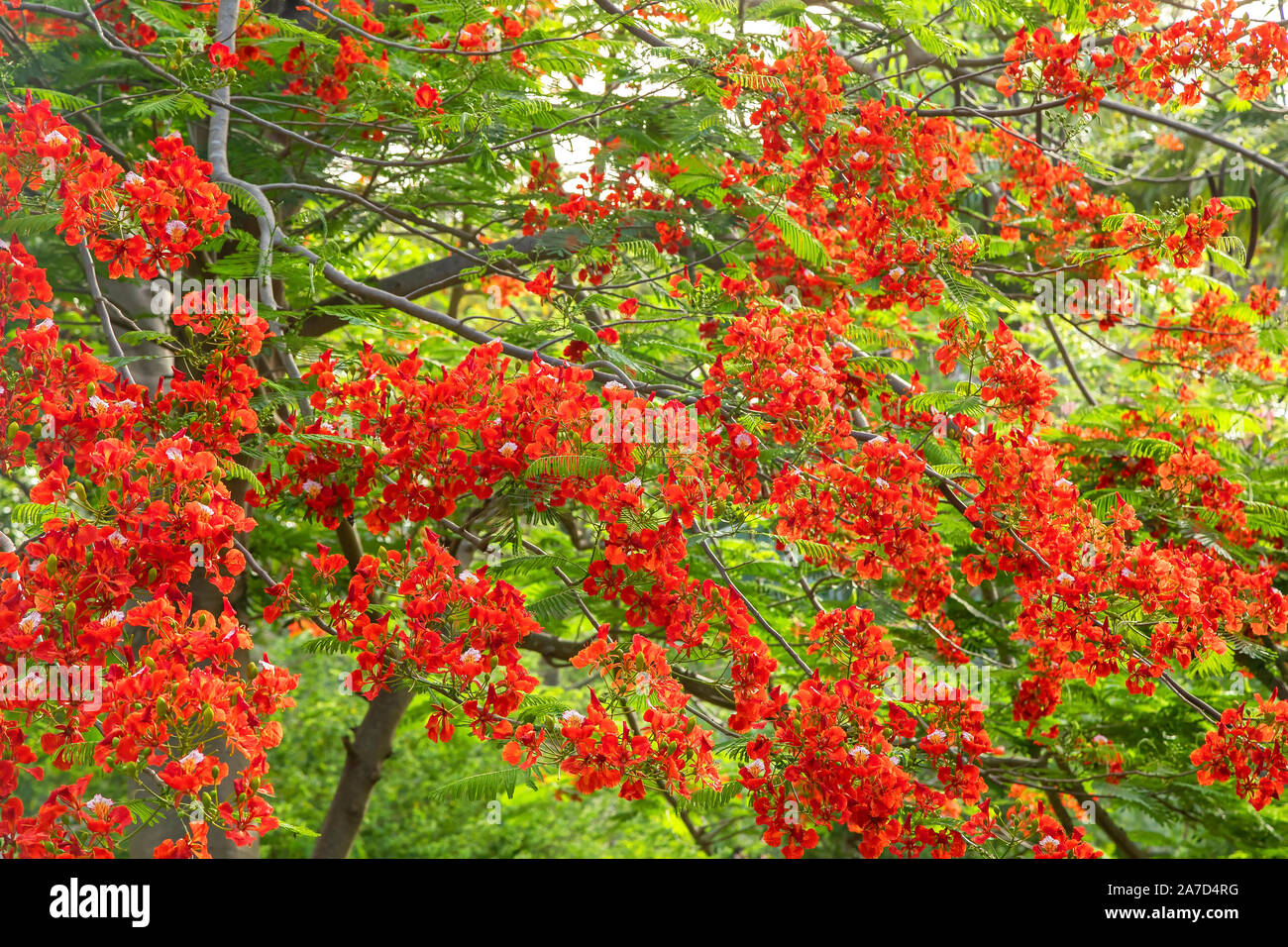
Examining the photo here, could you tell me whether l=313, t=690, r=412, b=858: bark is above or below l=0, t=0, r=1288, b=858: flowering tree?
below

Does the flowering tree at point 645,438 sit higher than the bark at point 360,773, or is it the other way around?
the flowering tree at point 645,438

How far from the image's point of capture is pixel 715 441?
122 inches

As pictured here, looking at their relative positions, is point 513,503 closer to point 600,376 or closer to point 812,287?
point 600,376

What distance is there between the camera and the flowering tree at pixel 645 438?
102 inches

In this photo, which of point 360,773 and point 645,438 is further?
point 360,773

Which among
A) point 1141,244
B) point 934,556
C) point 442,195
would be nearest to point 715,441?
point 934,556

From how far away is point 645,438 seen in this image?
305 centimetres

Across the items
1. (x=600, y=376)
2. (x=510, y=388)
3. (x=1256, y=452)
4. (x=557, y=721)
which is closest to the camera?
(x=557, y=721)

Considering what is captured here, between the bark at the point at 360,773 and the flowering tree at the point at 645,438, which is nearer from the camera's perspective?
the flowering tree at the point at 645,438

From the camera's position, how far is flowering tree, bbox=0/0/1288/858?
260 cm

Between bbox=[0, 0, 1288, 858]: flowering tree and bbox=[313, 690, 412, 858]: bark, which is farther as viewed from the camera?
bbox=[313, 690, 412, 858]: bark

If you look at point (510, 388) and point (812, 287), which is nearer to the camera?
point (510, 388)

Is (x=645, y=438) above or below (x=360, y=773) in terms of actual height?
above

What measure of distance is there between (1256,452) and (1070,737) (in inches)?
113
